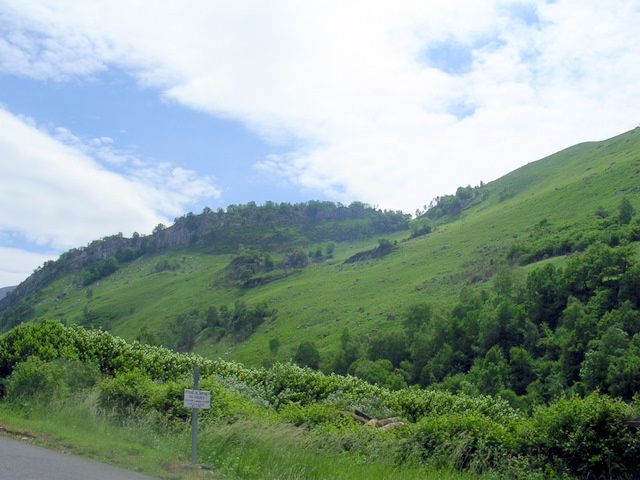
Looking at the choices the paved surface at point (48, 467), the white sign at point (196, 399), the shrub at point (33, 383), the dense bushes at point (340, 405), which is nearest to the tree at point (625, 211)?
the dense bushes at point (340, 405)

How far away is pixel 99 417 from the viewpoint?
13742 millimetres

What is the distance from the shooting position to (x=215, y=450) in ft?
35.1

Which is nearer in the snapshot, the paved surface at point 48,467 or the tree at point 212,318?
the paved surface at point 48,467

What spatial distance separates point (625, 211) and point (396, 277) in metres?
43.2

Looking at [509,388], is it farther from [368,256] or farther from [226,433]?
[368,256]

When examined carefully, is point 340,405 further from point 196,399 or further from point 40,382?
point 196,399

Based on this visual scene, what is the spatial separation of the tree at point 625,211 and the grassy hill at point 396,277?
366 cm

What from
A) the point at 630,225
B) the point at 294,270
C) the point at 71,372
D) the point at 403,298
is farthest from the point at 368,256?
the point at 71,372

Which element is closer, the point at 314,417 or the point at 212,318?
the point at 314,417

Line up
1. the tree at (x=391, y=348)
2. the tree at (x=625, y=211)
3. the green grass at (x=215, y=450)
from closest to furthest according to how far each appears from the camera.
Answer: the green grass at (x=215, y=450), the tree at (x=391, y=348), the tree at (x=625, y=211)

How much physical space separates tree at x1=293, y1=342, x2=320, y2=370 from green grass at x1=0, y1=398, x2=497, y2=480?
72426 mm

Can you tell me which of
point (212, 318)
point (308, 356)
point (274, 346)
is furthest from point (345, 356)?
point (212, 318)

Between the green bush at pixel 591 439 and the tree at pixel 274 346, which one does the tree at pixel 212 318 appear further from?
the green bush at pixel 591 439

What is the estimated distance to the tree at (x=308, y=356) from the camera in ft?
278
